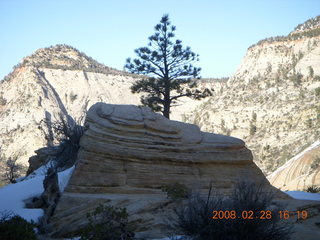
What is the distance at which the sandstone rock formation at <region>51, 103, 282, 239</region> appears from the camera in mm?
9328

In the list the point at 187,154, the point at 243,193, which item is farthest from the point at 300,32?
the point at 243,193

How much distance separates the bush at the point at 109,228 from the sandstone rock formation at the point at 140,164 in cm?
93

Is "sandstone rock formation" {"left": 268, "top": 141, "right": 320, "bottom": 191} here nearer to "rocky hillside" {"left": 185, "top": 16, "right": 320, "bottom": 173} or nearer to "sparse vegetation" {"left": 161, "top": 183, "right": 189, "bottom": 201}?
"rocky hillside" {"left": 185, "top": 16, "right": 320, "bottom": 173}

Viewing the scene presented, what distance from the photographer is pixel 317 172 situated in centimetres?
2378

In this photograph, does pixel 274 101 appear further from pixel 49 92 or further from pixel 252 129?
pixel 49 92

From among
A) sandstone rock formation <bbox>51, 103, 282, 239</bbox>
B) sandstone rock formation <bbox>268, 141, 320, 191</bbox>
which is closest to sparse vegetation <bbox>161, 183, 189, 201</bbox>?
sandstone rock formation <bbox>51, 103, 282, 239</bbox>

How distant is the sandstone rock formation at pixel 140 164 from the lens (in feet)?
30.6

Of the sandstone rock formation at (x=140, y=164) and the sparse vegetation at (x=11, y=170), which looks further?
the sparse vegetation at (x=11, y=170)

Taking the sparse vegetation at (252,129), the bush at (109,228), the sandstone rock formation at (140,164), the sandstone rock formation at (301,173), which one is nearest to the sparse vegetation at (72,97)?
the sparse vegetation at (252,129)

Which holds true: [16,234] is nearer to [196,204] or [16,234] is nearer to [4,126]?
[196,204]

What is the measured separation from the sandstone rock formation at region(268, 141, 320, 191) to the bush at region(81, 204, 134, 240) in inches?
678

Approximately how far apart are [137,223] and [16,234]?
8.77ft

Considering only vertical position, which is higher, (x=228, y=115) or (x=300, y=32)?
(x=300, y=32)

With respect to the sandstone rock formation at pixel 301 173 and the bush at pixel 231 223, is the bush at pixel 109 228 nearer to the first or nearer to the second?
the bush at pixel 231 223
